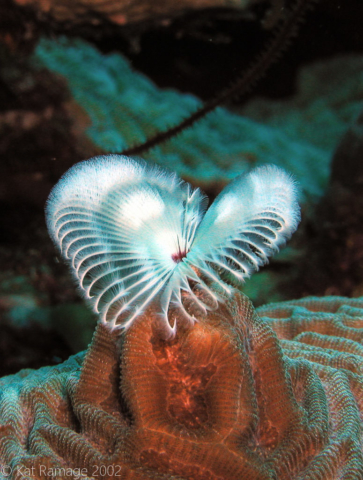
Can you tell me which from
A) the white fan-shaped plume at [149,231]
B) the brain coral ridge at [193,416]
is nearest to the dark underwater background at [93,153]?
the brain coral ridge at [193,416]

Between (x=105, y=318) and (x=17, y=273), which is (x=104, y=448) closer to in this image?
(x=105, y=318)

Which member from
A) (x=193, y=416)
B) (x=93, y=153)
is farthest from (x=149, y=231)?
(x=93, y=153)

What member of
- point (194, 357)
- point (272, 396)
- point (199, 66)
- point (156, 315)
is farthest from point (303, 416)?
point (199, 66)

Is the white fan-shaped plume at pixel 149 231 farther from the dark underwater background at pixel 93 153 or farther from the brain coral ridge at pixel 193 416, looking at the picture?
the dark underwater background at pixel 93 153

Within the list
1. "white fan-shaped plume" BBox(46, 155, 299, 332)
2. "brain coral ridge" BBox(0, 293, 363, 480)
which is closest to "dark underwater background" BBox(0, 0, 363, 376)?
"brain coral ridge" BBox(0, 293, 363, 480)

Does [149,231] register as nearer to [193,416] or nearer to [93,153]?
[193,416]

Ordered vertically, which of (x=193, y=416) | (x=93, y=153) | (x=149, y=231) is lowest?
(x=93, y=153)
